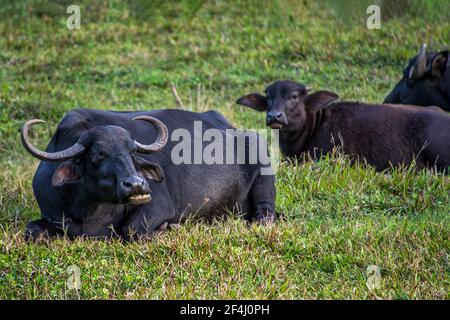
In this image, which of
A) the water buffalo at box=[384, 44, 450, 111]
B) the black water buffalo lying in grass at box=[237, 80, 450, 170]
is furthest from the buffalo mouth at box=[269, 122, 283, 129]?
the water buffalo at box=[384, 44, 450, 111]

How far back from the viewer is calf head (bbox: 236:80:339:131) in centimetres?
1024

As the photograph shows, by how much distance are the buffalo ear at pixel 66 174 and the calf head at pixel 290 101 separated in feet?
11.3

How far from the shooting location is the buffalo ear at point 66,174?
6.84 m

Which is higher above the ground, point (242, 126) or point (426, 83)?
point (426, 83)

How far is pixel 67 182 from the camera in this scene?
695 cm

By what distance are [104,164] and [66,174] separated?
0.29m

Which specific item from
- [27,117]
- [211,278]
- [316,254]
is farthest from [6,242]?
[27,117]

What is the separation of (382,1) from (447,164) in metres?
4.88

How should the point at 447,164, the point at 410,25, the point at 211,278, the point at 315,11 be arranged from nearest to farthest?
the point at 211,278
the point at 447,164
the point at 410,25
the point at 315,11

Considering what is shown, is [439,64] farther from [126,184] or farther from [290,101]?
[126,184]

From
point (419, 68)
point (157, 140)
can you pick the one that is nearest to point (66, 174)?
point (157, 140)

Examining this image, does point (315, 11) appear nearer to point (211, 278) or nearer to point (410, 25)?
point (410, 25)

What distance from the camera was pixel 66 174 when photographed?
22.6ft

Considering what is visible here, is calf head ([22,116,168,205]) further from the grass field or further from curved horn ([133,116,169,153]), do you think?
the grass field
